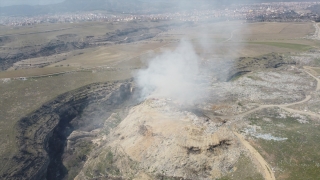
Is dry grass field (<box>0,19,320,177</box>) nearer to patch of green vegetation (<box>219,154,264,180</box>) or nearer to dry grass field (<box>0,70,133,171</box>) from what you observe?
dry grass field (<box>0,70,133,171</box>)

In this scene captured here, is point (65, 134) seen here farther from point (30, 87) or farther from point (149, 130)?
point (149, 130)

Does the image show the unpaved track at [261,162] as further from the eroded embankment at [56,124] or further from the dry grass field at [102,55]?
the dry grass field at [102,55]

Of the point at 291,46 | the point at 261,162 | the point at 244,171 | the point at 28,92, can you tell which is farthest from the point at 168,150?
the point at 291,46

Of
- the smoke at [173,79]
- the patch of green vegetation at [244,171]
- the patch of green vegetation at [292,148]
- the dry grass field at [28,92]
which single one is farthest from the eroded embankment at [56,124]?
the patch of green vegetation at [292,148]

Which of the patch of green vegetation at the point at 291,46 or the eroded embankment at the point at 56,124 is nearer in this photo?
the eroded embankment at the point at 56,124

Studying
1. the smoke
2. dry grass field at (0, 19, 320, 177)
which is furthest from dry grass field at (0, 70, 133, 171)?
the smoke

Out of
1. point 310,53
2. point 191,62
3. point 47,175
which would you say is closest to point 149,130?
point 47,175

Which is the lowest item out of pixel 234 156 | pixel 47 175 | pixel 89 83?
pixel 47 175

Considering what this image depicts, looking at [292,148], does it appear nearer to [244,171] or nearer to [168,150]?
[244,171]
